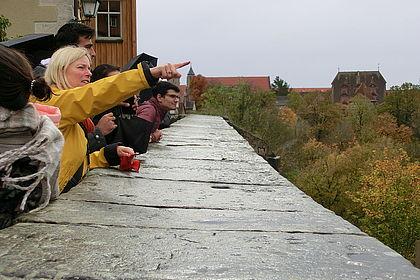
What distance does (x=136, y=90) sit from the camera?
235 cm

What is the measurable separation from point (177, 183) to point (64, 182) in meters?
0.64

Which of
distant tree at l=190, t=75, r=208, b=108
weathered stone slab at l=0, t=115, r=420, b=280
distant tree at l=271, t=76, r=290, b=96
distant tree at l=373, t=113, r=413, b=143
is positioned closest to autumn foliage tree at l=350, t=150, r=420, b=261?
distant tree at l=373, t=113, r=413, b=143

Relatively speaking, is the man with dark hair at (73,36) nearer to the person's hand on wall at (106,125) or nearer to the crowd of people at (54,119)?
the crowd of people at (54,119)

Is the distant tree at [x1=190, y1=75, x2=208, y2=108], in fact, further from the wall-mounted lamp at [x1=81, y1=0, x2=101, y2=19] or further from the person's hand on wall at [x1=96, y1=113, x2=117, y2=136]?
the person's hand on wall at [x1=96, y1=113, x2=117, y2=136]

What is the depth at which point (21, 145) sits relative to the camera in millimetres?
1862

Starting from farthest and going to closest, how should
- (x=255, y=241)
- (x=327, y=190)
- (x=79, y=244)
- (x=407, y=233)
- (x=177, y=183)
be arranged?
(x=327, y=190)
(x=407, y=233)
(x=177, y=183)
(x=255, y=241)
(x=79, y=244)

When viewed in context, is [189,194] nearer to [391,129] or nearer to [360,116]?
[391,129]

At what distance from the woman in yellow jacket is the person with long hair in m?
0.40

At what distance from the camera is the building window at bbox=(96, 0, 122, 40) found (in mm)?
14239

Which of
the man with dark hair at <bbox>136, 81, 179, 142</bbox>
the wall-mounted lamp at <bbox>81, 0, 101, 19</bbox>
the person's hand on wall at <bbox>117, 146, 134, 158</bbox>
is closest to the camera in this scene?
the person's hand on wall at <bbox>117, 146, 134, 158</bbox>

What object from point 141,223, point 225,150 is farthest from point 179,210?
point 225,150

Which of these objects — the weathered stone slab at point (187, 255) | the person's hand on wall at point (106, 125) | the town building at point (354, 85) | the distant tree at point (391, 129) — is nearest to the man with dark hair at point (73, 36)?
the person's hand on wall at point (106, 125)

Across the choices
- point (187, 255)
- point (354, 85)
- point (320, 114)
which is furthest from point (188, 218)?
point (354, 85)

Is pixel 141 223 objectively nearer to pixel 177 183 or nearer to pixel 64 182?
pixel 64 182
